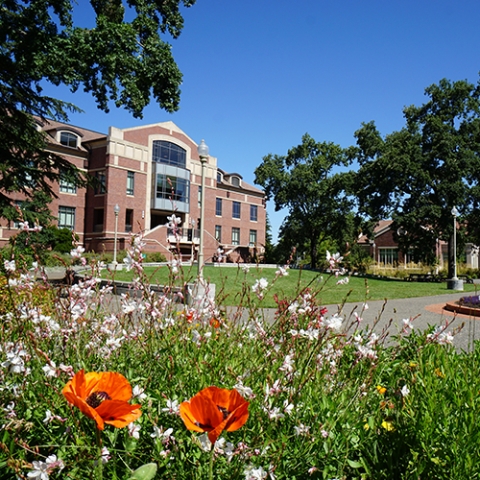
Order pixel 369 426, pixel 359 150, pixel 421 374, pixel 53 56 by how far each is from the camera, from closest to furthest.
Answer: pixel 369 426 → pixel 421 374 → pixel 53 56 → pixel 359 150

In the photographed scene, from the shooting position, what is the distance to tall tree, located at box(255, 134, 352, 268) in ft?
132

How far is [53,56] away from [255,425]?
11741mm

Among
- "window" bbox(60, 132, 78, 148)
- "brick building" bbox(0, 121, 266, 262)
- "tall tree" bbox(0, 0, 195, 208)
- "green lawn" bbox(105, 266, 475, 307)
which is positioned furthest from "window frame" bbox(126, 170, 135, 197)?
"tall tree" bbox(0, 0, 195, 208)

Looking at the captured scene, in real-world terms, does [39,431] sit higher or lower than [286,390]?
lower

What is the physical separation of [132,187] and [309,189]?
54.5 feet

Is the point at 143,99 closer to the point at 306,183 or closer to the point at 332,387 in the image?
the point at 332,387

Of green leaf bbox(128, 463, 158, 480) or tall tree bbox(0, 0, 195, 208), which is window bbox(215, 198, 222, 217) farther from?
green leaf bbox(128, 463, 158, 480)

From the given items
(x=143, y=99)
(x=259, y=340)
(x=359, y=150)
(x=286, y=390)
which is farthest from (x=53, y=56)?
(x=359, y=150)

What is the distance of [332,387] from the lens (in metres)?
2.31

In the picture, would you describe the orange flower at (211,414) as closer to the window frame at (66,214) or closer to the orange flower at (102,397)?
the orange flower at (102,397)

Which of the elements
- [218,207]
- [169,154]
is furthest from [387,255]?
[169,154]

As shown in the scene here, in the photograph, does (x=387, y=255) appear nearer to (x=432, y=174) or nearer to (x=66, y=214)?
(x=432, y=174)

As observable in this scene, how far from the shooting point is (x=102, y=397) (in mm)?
1266

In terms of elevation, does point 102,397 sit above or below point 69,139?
below
